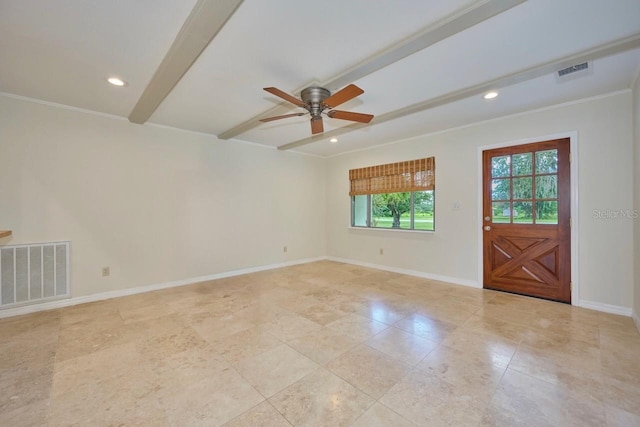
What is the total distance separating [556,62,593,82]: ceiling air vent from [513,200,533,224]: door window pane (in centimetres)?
162

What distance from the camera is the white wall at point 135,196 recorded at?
10.4 feet

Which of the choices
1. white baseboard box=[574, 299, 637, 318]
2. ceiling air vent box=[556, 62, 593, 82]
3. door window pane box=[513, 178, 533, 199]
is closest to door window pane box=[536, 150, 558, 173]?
door window pane box=[513, 178, 533, 199]

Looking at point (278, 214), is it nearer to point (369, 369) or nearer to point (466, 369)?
Answer: point (369, 369)

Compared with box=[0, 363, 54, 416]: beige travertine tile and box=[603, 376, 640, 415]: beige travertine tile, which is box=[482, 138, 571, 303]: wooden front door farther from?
box=[0, 363, 54, 416]: beige travertine tile

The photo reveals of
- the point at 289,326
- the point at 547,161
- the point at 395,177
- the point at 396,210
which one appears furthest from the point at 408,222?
the point at 289,326

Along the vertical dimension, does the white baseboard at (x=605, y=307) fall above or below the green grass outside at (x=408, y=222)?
below

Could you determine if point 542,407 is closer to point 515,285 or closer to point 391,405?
point 391,405

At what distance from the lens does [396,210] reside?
209 inches

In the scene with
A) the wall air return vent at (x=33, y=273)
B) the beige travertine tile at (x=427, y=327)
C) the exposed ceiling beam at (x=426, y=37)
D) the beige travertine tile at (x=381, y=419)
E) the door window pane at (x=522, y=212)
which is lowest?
the beige travertine tile at (x=381, y=419)

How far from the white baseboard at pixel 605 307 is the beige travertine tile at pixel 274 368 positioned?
347 centimetres

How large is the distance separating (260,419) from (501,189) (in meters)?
4.12

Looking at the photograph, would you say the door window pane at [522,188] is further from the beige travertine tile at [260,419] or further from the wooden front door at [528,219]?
the beige travertine tile at [260,419]

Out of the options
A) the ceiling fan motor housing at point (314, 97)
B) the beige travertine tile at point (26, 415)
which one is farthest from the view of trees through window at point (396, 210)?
the beige travertine tile at point (26, 415)

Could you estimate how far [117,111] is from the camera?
138 inches
